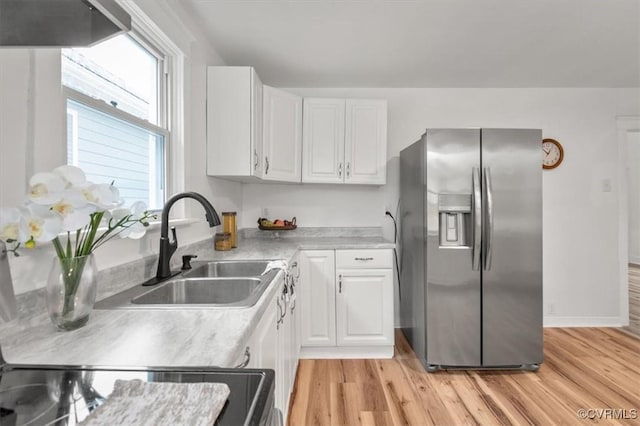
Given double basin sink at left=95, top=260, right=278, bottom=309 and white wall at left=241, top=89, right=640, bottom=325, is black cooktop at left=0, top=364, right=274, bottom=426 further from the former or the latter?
white wall at left=241, top=89, right=640, bottom=325

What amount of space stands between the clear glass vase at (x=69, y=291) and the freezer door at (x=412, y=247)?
2016 mm

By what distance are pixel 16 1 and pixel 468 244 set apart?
2.46 meters

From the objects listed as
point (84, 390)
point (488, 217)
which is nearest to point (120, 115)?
point (84, 390)

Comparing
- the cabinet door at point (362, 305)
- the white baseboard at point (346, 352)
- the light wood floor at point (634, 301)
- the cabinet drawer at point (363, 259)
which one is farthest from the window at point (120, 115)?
the light wood floor at point (634, 301)

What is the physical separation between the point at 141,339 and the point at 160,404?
1.10 ft

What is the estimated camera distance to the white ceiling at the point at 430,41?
5.80 feet

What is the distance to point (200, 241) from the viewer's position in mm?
→ 1971

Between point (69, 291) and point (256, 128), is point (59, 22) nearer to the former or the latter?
point (69, 291)

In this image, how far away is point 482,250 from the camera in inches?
83.8

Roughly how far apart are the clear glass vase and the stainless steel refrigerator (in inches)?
78.2

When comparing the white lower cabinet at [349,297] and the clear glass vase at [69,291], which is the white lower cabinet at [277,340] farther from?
the white lower cabinet at [349,297]

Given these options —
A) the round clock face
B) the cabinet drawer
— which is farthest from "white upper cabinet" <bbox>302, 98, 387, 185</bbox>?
the round clock face

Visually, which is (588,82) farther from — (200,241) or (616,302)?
(200,241)

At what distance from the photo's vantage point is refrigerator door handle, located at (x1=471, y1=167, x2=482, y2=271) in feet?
6.86
